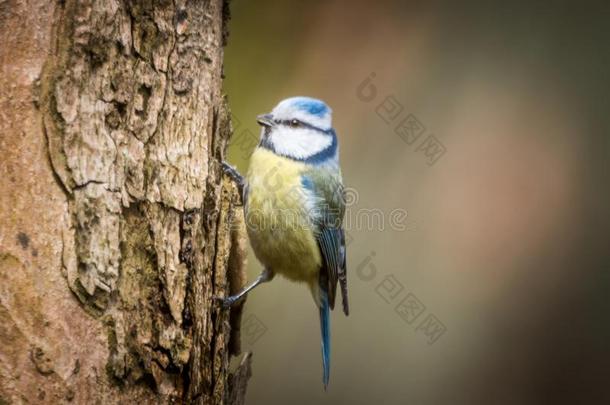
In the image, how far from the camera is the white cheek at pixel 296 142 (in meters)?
2.66

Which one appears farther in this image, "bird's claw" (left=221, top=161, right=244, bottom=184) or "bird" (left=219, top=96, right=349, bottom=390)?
"bird" (left=219, top=96, right=349, bottom=390)

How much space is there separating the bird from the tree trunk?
64cm

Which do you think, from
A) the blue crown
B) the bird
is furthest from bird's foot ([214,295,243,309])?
the blue crown

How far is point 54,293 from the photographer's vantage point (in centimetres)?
147

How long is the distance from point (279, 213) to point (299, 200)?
4.5 inches

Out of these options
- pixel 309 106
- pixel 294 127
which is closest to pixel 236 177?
pixel 294 127

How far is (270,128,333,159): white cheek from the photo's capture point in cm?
266

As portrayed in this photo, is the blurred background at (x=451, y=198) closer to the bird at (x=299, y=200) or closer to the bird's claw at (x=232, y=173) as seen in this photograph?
the bird at (x=299, y=200)

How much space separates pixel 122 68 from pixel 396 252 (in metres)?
2.35

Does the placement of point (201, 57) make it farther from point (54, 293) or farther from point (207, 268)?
point (54, 293)

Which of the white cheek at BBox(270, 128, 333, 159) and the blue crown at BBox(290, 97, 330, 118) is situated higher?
the blue crown at BBox(290, 97, 330, 118)

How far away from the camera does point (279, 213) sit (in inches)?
100

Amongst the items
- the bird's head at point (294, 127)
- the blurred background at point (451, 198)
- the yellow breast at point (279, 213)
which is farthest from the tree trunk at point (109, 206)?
the blurred background at point (451, 198)

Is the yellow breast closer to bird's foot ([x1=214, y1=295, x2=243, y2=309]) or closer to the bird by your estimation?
the bird
